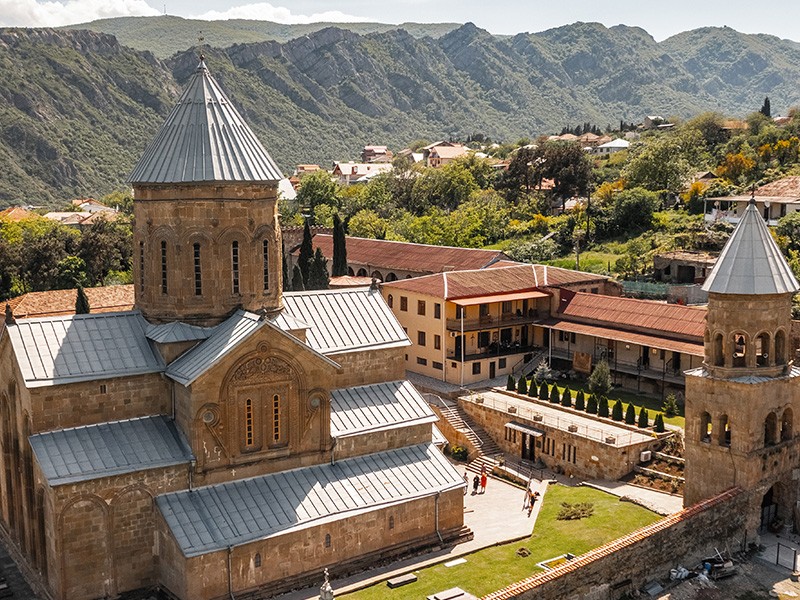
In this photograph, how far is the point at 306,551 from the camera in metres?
22.9

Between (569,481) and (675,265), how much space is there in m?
26.0

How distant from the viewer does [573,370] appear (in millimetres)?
41188

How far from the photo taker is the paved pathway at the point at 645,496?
90.9 ft

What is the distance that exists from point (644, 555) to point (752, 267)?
896 cm

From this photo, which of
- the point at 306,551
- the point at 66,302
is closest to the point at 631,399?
the point at 306,551

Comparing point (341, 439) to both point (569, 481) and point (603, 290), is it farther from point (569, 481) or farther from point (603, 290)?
point (603, 290)

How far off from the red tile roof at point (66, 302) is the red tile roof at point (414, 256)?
16.2m

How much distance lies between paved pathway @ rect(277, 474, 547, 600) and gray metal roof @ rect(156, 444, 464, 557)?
169 centimetres

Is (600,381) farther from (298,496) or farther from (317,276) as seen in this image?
(317,276)

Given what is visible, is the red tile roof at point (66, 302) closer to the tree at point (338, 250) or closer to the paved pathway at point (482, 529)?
the tree at point (338, 250)

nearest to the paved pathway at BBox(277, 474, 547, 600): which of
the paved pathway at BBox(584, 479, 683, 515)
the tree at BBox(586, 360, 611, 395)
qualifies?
the paved pathway at BBox(584, 479, 683, 515)

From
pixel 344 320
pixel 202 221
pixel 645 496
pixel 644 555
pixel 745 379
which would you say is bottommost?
pixel 645 496

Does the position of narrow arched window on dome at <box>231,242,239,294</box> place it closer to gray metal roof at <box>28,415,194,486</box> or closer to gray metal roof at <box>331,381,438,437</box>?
gray metal roof at <box>28,415,194,486</box>

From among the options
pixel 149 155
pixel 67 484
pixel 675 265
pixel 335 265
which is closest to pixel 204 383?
pixel 67 484
